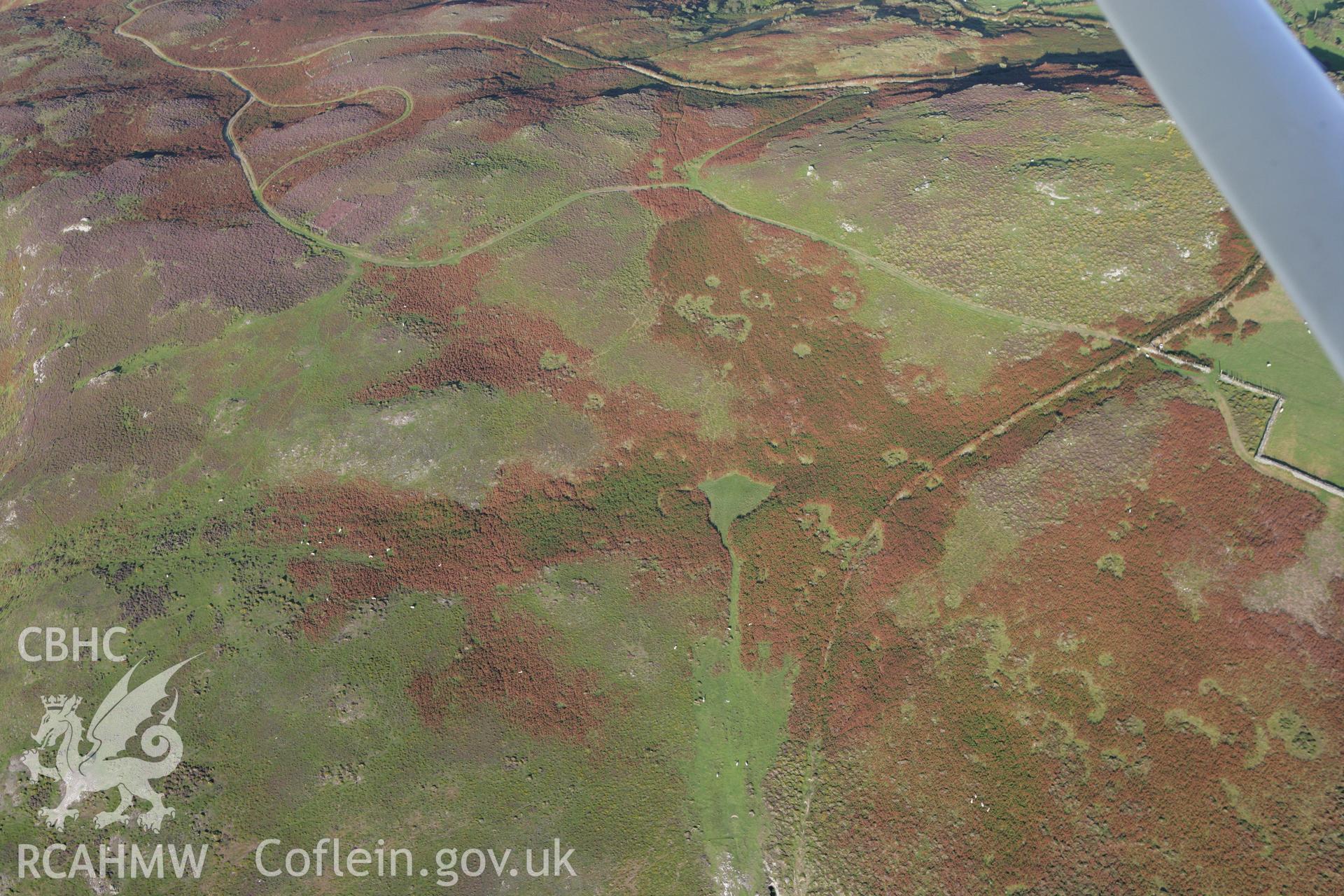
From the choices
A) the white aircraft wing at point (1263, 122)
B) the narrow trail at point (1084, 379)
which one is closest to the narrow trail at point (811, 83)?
the narrow trail at point (1084, 379)

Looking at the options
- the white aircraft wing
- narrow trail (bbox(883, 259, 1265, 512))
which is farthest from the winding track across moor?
the white aircraft wing

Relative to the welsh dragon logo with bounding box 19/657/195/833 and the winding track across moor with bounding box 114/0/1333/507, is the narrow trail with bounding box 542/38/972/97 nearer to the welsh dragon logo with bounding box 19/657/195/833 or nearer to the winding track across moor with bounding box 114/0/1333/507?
the winding track across moor with bounding box 114/0/1333/507

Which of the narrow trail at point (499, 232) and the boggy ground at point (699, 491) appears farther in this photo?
the narrow trail at point (499, 232)

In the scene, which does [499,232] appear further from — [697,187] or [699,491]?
[699,491]

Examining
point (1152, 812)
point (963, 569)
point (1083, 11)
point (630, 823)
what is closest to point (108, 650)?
point (630, 823)

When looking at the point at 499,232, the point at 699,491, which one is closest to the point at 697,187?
the point at 499,232

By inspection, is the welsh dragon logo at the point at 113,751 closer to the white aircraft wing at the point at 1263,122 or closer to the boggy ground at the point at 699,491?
the boggy ground at the point at 699,491

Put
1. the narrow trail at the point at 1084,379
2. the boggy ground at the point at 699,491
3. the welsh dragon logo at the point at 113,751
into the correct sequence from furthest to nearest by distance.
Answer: the narrow trail at the point at 1084,379
the welsh dragon logo at the point at 113,751
the boggy ground at the point at 699,491

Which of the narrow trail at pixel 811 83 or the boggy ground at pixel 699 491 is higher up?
the narrow trail at pixel 811 83

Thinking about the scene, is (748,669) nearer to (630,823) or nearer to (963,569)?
(630,823)
